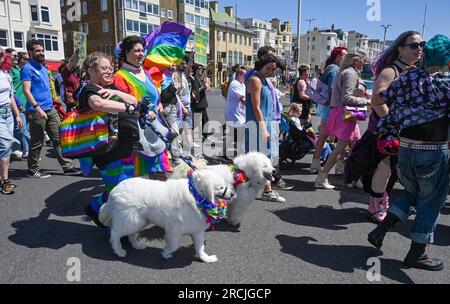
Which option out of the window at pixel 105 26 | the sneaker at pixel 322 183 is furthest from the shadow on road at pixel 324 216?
the window at pixel 105 26

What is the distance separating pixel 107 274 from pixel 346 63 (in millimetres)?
4520

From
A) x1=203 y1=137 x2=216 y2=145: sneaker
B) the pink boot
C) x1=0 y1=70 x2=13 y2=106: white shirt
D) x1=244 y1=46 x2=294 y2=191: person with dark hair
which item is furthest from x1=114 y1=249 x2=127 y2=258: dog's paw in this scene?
x1=203 y1=137 x2=216 y2=145: sneaker

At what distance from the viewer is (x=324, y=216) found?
14.6 feet

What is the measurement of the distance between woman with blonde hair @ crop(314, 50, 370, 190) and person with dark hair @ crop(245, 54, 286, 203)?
103 cm

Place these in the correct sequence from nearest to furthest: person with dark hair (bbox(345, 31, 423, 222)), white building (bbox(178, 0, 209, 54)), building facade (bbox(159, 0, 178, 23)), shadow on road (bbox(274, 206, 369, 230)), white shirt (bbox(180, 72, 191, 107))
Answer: person with dark hair (bbox(345, 31, 423, 222)) → shadow on road (bbox(274, 206, 369, 230)) → white shirt (bbox(180, 72, 191, 107)) → building facade (bbox(159, 0, 178, 23)) → white building (bbox(178, 0, 209, 54))

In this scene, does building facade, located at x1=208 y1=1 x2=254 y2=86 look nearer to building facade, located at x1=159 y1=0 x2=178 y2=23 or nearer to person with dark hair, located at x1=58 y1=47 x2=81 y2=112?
building facade, located at x1=159 y1=0 x2=178 y2=23

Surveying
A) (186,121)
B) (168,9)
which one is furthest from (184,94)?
(168,9)

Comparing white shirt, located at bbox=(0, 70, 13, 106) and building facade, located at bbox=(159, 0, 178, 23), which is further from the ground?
building facade, located at bbox=(159, 0, 178, 23)

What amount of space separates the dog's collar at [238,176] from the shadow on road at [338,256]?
2.52 ft

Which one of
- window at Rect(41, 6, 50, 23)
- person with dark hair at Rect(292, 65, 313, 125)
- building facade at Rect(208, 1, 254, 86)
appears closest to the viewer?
person with dark hair at Rect(292, 65, 313, 125)

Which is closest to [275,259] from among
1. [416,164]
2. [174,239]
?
[174,239]

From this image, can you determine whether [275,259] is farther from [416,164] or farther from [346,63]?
[346,63]

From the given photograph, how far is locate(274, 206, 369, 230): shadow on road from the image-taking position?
13.8ft
